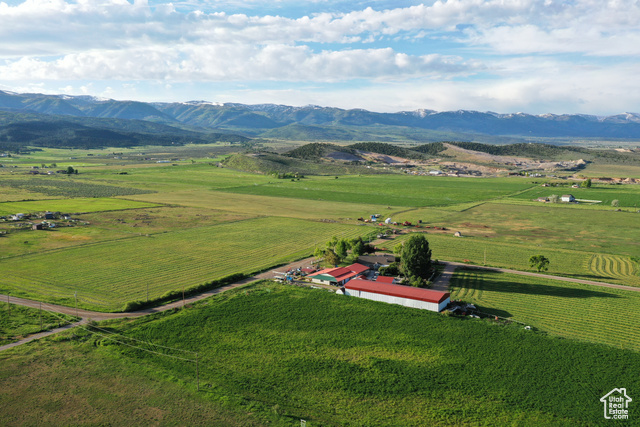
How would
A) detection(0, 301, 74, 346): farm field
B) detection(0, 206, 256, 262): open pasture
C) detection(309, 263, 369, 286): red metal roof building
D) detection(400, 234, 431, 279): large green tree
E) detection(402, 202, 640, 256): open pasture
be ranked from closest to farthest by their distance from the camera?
detection(0, 301, 74, 346): farm field → detection(309, 263, 369, 286): red metal roof building → detection(400, 234, 431, 279): large green tree → detection(0, 206, 256, 262): open pasture → detection(402, 202, 640, 256): open pasture

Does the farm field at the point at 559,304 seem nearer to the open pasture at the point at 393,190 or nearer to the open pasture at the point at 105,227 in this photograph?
the open pasture at the point at 105,227

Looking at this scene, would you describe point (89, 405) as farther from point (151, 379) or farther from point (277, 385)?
point (277, 385)

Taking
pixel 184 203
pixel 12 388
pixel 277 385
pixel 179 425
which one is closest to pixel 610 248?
pixel 277 385

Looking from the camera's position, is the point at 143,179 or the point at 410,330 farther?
the point at 143,179

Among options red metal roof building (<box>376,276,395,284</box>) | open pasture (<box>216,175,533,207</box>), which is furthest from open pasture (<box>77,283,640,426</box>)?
open pasture (<box>216,175,533,207</box>)

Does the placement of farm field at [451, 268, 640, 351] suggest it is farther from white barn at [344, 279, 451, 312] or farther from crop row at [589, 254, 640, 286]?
crop row at [589, 254, 640, 286]
